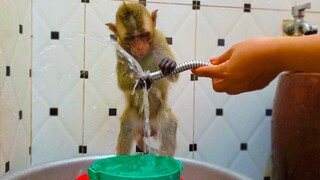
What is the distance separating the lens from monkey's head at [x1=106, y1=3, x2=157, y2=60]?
95 cm

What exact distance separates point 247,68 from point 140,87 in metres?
0.46

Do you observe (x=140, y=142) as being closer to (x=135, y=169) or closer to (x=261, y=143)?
(x=135, y=169)

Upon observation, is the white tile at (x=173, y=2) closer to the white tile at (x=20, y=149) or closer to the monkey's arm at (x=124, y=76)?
the monkey's arm at (x=124, y=76)

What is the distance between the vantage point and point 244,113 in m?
1.25

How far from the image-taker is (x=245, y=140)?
126 centimetres

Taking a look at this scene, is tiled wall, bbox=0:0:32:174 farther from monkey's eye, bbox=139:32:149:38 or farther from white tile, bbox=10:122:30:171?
monkey's eye, bbox=139:32:149:38

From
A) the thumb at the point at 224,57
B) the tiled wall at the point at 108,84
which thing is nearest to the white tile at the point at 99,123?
the tiled wall at the point at 108,84

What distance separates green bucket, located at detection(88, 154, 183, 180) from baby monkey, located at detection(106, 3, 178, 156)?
311 millimetres

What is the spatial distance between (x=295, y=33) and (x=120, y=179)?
87 cm

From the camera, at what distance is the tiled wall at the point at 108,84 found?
3.72ft

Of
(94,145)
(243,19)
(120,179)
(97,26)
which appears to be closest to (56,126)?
(94,145)

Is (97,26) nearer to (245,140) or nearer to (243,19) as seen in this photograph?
(243,19)

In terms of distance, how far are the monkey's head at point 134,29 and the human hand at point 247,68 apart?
0.38 metres

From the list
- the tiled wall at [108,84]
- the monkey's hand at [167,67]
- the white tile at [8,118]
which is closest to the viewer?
the monkey's hand at [167,67]
